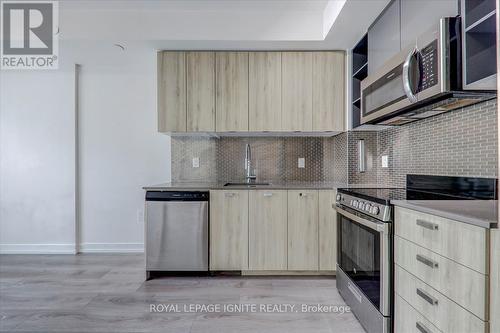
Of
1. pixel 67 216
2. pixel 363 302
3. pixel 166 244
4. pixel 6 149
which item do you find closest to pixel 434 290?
pixel 363 302

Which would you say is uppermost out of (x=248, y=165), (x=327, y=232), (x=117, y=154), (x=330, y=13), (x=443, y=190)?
(x=330, y=13)

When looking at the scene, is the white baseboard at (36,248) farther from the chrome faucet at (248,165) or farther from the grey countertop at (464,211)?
the grey countertop at (464,211)

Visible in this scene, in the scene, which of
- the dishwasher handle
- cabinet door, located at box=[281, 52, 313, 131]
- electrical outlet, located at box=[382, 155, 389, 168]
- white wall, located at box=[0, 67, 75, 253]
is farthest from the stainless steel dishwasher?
electrical outlet, located at box=[382, 155, 389, 168]

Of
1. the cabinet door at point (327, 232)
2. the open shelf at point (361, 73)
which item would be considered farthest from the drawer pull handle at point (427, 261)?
the open shelf at point (361, 73)

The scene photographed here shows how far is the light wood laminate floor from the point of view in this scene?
210cm

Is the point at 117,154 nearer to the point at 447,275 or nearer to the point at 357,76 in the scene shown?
the point at 357,76

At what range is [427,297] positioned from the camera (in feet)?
4.47

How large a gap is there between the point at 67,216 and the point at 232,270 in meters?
2.25

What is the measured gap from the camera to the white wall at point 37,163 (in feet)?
12.5

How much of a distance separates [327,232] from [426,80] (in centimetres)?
171

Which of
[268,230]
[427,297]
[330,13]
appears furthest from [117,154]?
[427,297]

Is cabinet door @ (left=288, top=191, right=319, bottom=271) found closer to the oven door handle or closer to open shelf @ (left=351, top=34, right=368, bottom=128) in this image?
the oven door handle

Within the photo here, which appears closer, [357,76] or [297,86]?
[357,76]

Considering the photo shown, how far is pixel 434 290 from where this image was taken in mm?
1322
